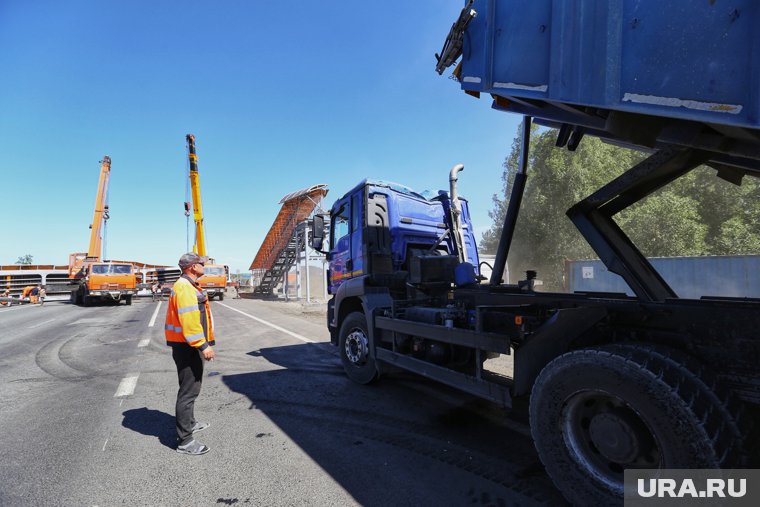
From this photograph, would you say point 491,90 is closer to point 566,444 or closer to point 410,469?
point 566,444

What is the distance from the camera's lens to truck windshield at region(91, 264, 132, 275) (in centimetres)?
2139

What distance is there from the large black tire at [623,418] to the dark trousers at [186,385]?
2.94m

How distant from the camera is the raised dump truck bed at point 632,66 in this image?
1762 mm

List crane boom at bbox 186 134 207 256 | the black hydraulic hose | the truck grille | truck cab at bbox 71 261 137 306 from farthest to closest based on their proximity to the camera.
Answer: crane boom at bbox 186 134 207 256, the truck grille, truck cab at bbox 71 261 137 306, the black hydraulic hose

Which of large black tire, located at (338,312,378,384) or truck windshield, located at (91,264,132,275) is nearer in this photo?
large black tire, located at (338,312,378,384)

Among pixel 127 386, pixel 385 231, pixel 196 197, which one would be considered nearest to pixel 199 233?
pixel 196 197

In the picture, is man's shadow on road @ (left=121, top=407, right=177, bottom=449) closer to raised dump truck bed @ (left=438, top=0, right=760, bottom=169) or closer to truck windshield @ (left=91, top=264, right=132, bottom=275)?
raised dump truck bed @ (left=438, top=0, right=760, bottom=169)

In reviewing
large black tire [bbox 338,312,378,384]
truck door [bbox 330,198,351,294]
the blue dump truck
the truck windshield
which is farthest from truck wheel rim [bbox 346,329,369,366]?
the truck windshield

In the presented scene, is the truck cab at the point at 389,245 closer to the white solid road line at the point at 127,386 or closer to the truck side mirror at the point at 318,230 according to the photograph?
the truck side mirror at the point at 318,230

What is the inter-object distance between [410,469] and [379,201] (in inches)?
142

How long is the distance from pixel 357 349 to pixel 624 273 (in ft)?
11.5

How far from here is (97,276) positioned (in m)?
21.1

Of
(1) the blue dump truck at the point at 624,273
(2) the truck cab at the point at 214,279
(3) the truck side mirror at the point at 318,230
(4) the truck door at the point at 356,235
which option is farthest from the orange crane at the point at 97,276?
(1) the blue dump truck at the point at 624,273

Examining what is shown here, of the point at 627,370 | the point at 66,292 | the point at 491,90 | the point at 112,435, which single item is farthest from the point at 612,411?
the point at 66,292
